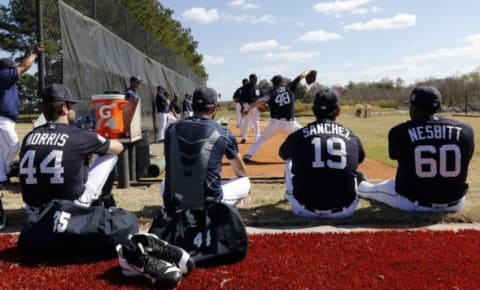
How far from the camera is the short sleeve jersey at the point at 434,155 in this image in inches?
186

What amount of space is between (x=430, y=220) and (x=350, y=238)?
1.18 m

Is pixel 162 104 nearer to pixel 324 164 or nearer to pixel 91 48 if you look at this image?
pixel 91 48

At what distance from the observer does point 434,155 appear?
4.71m

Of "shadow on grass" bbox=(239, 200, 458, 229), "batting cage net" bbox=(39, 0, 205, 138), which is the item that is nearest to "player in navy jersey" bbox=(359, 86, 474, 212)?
"shadow on grass" bbox=(239, 200, 458, 229)

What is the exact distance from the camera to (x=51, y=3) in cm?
755

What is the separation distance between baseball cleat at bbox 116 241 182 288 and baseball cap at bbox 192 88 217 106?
152 centimetres

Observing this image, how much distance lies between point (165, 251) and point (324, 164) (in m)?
2.04

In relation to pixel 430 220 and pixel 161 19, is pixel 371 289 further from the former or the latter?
pixel 161 19

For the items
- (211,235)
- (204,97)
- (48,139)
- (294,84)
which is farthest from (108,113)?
(294,84)

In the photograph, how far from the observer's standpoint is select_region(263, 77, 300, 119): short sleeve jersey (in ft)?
30.1

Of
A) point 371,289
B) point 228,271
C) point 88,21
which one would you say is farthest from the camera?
point 88,21

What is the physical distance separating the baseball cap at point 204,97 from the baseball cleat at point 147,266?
59.9 inches

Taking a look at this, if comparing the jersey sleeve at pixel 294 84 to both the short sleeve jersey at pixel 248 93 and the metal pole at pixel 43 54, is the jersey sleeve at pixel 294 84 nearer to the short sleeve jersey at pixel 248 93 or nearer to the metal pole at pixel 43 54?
the metal pole at pixel 43 54

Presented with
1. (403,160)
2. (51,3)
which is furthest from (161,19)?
(403,160)
